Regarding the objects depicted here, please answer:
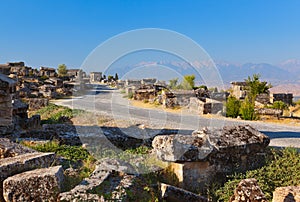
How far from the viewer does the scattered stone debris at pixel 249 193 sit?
5.00 meters

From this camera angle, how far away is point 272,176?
6371 mm

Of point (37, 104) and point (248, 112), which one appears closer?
point (248, 112)

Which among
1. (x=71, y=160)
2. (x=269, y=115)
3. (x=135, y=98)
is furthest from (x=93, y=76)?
(x=71, y=160)

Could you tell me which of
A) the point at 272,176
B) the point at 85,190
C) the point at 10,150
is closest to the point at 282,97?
the point at 272,176

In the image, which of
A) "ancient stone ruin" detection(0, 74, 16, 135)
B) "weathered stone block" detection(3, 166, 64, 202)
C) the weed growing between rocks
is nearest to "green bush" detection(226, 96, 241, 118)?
the weed growing between rocks

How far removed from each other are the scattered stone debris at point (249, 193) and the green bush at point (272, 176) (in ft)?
2.16

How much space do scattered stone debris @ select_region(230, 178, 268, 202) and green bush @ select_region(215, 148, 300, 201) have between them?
2.16ft

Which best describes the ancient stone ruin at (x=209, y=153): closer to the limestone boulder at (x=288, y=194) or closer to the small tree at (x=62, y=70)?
the limestone boulder at (x=288, y=194)

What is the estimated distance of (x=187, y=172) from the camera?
20.2 feet

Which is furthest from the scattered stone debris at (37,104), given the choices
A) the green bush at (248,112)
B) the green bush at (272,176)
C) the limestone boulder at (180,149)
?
the green bush at (272,176)

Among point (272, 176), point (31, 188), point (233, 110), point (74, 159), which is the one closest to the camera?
point (31, 188)

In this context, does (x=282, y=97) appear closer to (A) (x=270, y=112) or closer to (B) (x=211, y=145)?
(A) (x=270, y=112)

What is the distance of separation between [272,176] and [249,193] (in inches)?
63.5

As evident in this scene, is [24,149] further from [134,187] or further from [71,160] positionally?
[134,187]
